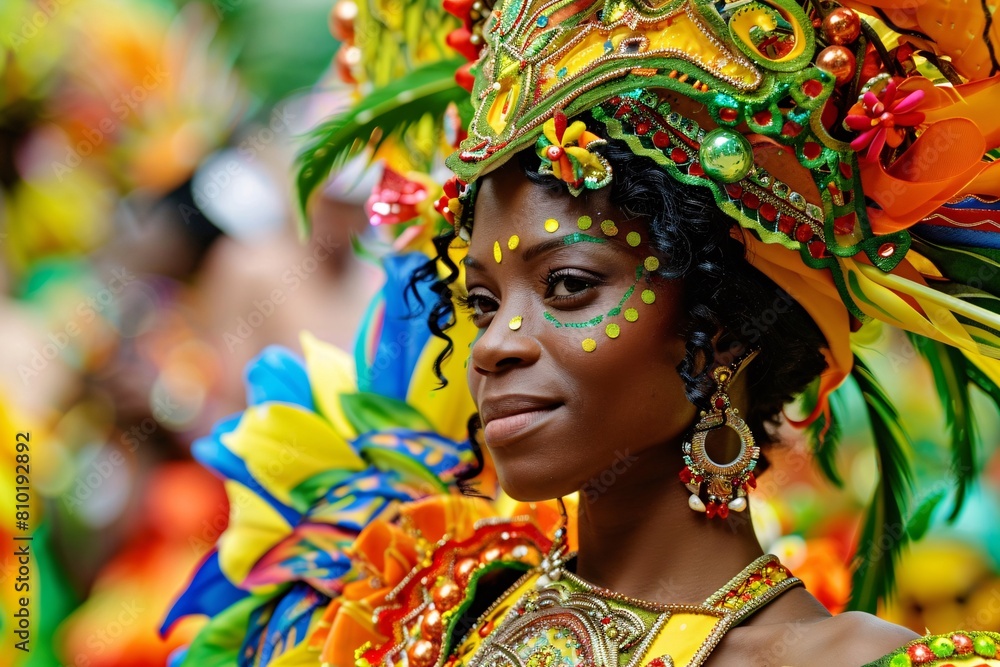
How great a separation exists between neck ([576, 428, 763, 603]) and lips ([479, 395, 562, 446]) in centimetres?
18

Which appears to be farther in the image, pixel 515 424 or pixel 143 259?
pixel 143 259

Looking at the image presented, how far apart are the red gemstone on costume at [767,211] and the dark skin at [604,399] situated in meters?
0.16

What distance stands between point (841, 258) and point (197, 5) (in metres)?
2.83

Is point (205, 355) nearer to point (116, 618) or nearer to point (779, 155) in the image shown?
point (116, 618)

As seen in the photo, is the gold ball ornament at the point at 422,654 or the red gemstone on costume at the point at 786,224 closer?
the red gemstone on costume at the point at 786,224

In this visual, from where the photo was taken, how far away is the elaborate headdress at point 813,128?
4.90ft

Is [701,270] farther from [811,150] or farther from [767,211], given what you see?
[811,150]

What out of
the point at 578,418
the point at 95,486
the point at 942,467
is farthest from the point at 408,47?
the point at 95,486

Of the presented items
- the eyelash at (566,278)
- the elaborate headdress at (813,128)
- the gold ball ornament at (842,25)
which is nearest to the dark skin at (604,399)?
the eyelash at (566,278)

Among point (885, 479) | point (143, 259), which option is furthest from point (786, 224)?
point (143, 259)

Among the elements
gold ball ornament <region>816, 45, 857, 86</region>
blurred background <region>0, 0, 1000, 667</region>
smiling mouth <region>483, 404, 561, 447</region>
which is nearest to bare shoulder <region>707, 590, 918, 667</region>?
smiling mouth <region>483, 404, 561, 447</region>

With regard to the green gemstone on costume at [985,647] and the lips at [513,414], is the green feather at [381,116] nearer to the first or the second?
the lips at [513,414]

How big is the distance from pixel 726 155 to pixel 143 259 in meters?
2.74

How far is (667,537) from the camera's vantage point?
1.67 meters
